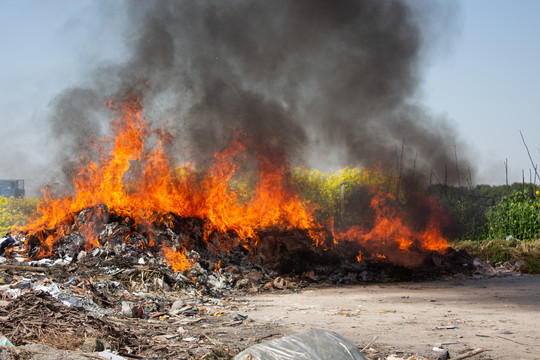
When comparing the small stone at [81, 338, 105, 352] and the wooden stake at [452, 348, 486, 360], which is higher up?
the small stone at [81, 338, 105, 352]

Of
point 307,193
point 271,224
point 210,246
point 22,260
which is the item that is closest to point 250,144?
point 271,224

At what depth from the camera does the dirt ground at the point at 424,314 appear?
5.75 m

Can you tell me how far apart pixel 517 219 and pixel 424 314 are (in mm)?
10229

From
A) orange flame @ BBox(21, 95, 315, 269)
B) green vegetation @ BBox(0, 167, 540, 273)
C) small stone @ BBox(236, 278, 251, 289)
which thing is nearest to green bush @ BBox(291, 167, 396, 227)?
green vegetation @ BBox(0, 167, 540, 273)

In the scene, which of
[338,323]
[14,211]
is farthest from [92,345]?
[14,211]

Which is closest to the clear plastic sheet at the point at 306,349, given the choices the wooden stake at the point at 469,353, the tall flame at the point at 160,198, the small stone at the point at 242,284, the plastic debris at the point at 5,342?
the wooden stake at the point at 469,353

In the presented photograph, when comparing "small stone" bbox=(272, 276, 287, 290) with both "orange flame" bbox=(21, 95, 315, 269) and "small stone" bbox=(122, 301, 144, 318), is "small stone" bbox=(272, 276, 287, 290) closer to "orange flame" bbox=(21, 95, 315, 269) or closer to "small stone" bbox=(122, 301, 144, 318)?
"orange flame" bbox=(21, 95, 315, 269)

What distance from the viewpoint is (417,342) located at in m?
5.87

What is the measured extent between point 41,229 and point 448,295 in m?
10.2

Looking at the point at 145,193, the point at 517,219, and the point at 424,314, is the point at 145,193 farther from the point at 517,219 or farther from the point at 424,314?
the point at 517,219

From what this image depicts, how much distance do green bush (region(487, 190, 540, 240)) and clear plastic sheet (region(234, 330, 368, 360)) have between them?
45.7 feet

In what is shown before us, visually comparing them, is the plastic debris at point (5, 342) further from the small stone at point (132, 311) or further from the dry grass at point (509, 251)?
the dry grass at point (509, 251)

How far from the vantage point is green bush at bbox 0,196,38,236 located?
17297mm

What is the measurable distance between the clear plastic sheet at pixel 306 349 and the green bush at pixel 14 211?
1592 cm
